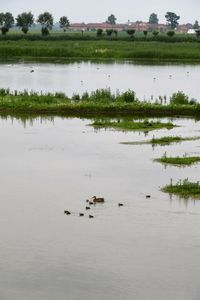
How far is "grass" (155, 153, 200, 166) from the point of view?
2643cm

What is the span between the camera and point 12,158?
89.5 ft

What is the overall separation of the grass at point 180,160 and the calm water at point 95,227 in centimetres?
48

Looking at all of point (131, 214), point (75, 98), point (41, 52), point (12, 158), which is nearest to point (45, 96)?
point (75, 98)

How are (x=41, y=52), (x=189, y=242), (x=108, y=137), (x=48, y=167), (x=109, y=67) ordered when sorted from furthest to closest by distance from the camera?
(x=41, y=52) < (x=109, y=67) < (x=108, y=137) < (x=48, y=167) < (x=189, y=242)

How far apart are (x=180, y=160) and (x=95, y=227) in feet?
27.9

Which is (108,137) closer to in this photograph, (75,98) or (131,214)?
(75,98)

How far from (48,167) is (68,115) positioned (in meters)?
13.5

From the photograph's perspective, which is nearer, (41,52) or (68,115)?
(68,115)

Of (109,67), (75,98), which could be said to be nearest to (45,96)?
(75,98)

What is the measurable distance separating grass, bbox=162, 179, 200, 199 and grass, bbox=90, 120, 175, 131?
11510 mm

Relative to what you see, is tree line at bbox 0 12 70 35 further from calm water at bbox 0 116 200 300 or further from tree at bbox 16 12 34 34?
calm water at bbox 0 116 200 300

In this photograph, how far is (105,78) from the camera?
2372 inches

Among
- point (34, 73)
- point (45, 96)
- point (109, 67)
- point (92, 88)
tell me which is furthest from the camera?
point (109, 67)

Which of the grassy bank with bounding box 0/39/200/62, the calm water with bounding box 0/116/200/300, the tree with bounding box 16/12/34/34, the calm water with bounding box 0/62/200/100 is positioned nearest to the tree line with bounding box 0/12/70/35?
the tree with bounding box 16/12/34/34
